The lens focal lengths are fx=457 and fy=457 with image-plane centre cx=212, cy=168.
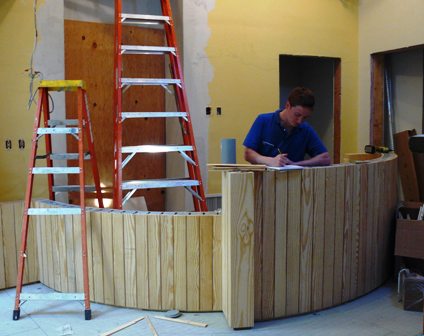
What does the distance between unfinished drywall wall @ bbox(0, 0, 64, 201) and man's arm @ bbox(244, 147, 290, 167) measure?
73.1 inches

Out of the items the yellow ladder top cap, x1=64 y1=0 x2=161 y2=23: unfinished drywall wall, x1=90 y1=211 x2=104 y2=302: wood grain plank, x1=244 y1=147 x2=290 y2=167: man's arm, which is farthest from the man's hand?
x1=64 y1=0 x2=161 y2=23: unfinished drywall wall

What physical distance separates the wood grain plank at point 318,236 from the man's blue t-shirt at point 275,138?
22.4 inches

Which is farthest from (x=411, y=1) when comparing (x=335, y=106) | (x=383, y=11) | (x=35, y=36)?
(x=35, y=36)

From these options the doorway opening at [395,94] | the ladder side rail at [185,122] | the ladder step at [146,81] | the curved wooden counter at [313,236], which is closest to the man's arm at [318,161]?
the curved wooden counter at [313,236]

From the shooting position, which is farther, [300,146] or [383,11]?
[383,11]

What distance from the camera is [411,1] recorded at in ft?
15.7

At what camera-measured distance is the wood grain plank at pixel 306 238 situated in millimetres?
2814

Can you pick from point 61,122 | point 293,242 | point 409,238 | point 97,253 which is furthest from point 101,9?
point 409,238

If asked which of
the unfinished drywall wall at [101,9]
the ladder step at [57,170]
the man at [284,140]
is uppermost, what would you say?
the unfinished drywall wall at [101,9]

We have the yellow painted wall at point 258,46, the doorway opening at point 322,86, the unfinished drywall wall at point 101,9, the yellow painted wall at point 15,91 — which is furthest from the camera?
the doorway opening at point 322,86

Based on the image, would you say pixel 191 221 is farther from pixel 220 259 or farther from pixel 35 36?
pixel 35 36

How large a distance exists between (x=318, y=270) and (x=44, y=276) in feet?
6.61

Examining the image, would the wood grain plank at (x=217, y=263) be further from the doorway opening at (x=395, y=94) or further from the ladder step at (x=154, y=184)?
the doorway opening at (x=395, y=94)

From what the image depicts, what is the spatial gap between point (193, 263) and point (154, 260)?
0.25 metres
